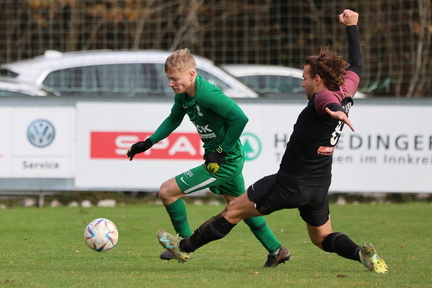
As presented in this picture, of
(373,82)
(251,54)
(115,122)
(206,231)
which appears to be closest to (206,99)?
(206,231)

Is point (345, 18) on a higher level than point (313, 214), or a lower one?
higher

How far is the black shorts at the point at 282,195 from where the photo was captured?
263 inches

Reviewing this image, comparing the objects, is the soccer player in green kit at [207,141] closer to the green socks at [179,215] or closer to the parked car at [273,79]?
the green socks at [179,215]

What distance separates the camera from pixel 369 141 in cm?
1364

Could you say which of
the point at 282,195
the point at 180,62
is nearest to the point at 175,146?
the point at 180,62

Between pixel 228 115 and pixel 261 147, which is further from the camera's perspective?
pixel 261 147

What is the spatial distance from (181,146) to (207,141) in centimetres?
590

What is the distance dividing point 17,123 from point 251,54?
8135 millimetres

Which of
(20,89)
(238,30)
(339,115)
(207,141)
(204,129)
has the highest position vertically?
(238,30)

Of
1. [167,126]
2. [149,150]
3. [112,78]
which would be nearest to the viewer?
[167,126]

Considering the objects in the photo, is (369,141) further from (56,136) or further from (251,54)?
(251,54)

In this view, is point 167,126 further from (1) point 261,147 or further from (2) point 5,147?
(2) point 5,147

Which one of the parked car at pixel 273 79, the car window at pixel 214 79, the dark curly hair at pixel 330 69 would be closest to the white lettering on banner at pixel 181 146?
the car window at pixel 214 79

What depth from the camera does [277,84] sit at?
16812mm
